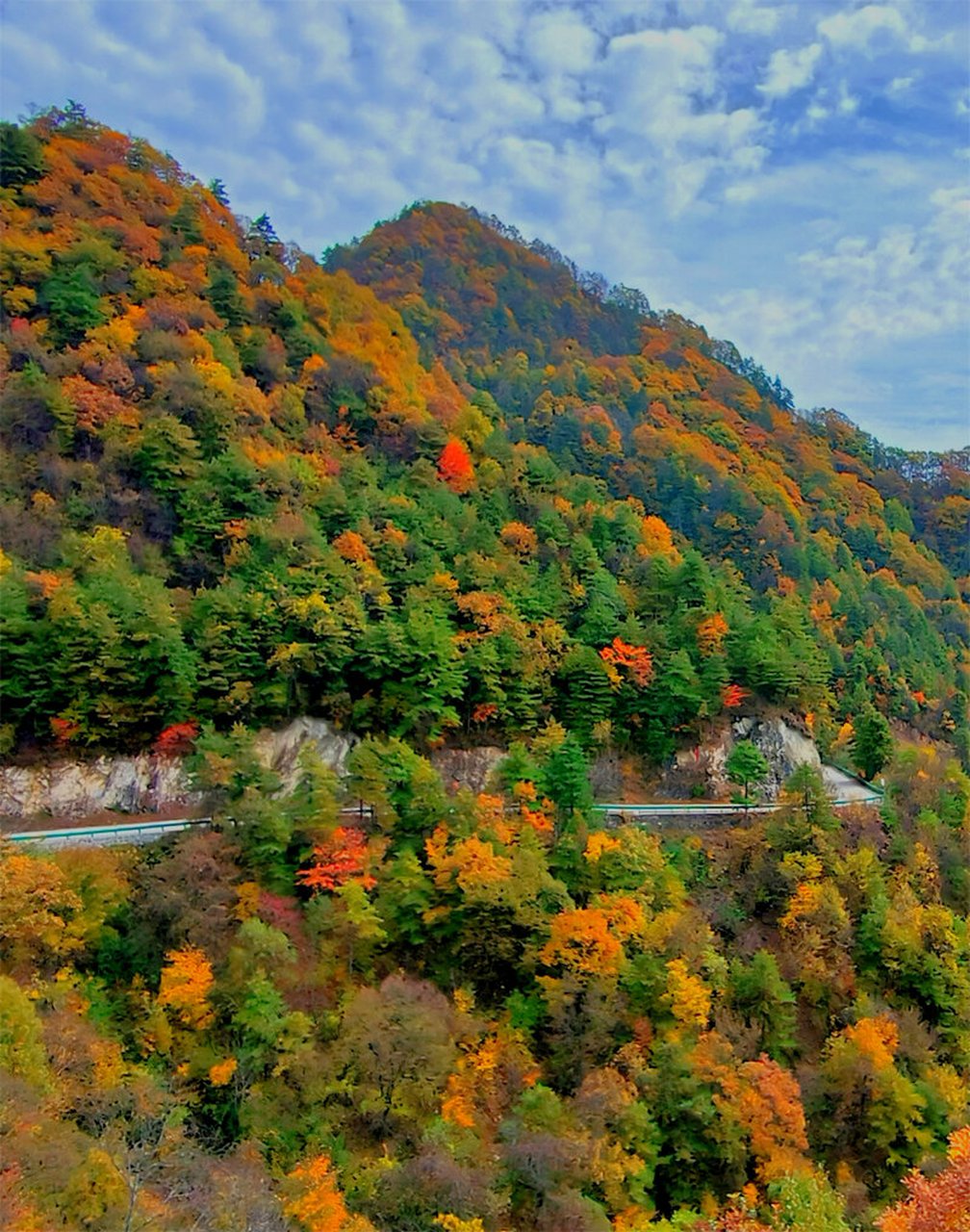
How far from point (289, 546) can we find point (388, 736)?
8004mm

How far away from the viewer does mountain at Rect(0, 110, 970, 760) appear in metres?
27.0

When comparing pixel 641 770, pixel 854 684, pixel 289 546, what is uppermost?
pixel 289 546

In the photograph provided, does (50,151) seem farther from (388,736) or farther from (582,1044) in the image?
(582,1044)

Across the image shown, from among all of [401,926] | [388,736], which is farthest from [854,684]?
[401,926]

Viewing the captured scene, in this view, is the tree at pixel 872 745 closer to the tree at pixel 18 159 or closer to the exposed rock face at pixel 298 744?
the exposed rock face at pixel 298 744

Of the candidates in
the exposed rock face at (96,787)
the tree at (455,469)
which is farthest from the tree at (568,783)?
the tree at (455,469)

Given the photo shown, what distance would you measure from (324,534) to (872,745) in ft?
81.4

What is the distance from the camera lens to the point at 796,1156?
64.5ft

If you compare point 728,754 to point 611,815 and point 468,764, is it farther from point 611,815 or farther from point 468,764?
point 468,764

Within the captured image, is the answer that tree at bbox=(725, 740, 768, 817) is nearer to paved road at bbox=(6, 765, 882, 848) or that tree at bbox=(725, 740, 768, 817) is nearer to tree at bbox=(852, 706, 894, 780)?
paved road at bbox=(6, 765, 882, 848)

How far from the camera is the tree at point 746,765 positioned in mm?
30172

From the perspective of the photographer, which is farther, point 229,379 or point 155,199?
point 155,199

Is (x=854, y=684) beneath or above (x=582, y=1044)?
above

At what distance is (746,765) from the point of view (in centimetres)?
3017
